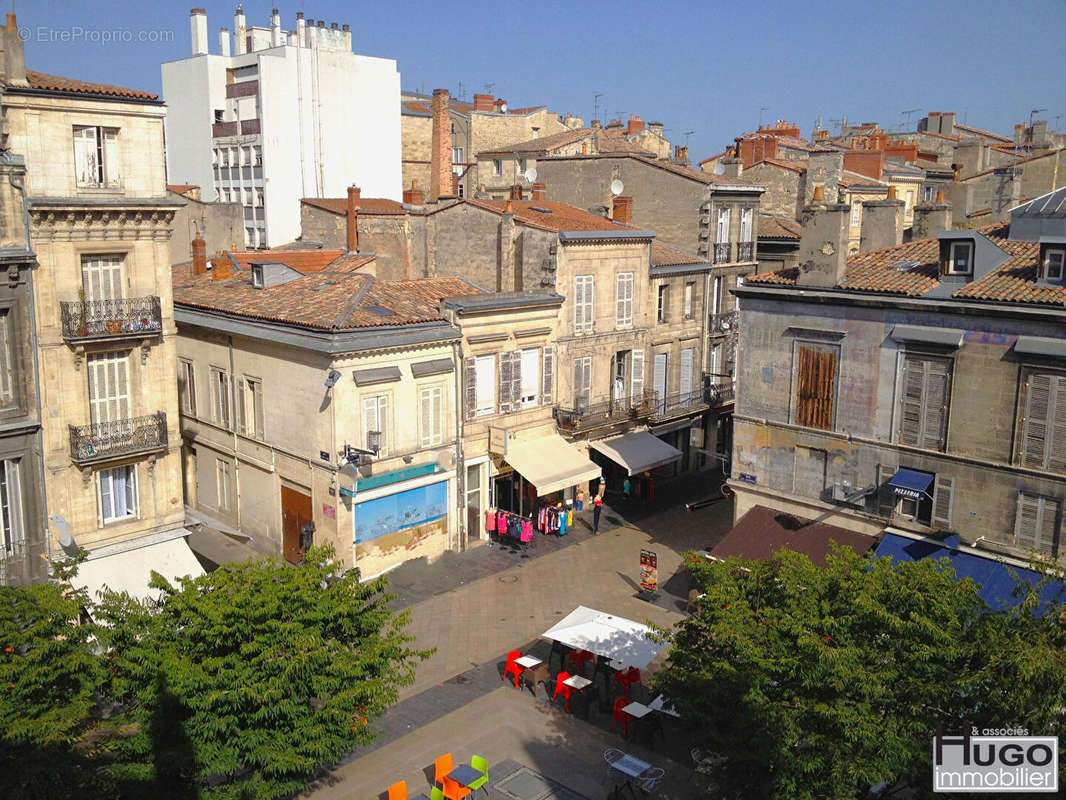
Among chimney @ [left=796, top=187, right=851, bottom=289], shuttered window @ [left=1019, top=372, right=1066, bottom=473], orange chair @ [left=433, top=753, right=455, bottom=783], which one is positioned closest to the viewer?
orange chair @ [left=433, top=753, right=455, bottom=783]

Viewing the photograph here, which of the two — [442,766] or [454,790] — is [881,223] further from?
[454,790]

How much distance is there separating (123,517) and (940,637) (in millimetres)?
18090

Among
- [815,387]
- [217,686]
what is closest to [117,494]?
[217,686]

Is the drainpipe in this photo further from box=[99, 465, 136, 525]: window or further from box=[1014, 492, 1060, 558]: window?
box=[1014, 492, 1060, 558]: window

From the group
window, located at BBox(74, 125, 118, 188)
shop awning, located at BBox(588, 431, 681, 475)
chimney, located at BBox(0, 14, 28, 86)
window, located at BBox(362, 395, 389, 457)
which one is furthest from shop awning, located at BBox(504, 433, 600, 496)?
chimney, located at BBox(0, 14, 28, 86)

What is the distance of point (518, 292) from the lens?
29672 mm

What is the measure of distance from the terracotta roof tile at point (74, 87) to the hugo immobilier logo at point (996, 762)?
2011 centimetres

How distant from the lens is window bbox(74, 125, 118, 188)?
20.5 meters

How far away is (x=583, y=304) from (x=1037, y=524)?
15613 mm

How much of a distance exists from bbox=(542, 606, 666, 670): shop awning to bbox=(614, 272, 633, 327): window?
1410cm

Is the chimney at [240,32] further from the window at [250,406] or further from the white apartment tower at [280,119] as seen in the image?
the window at [250,406]

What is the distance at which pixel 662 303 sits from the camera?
3453cm

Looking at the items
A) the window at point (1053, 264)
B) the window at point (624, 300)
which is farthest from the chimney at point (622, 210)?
the window at point (1053, 264)

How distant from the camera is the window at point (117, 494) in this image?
21.8 m
